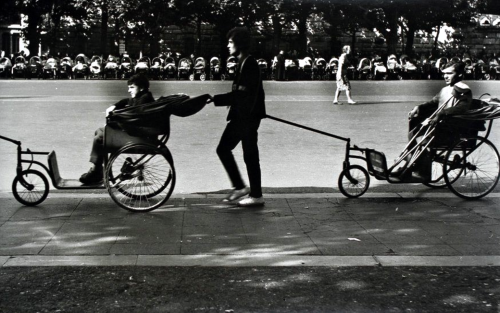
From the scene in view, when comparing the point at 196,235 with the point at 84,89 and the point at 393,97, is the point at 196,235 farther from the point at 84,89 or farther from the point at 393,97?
the point at 84,89

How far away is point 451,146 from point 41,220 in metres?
3.95

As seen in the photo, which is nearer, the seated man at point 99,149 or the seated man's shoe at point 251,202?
the seated man at point 99,149

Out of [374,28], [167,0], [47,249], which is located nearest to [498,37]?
[374,28]

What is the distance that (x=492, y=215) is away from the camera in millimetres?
7406

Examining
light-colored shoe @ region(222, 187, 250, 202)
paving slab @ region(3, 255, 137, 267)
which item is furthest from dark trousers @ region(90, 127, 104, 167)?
paving slab @ region(3, 255, 137, 267)

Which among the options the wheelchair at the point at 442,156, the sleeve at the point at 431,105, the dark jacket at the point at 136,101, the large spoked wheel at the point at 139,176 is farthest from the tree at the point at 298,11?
the large spoked wheel at the point at 139,176

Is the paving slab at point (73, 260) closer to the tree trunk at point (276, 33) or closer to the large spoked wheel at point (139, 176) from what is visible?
the large spoked wheel at point (139, 176)

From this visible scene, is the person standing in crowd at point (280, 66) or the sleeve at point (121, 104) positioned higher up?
the sleeve at point (121, 104)

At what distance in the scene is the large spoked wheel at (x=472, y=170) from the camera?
8.11 metres

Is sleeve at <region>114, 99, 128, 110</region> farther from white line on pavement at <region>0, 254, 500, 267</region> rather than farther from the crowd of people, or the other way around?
the crowd of people

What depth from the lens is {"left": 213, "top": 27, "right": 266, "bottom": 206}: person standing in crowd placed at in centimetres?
763

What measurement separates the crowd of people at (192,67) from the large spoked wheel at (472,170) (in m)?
27.5

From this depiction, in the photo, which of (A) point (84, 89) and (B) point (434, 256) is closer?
(B) point (434, 256)

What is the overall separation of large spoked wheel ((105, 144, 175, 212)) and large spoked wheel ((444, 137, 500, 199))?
2.75 m
